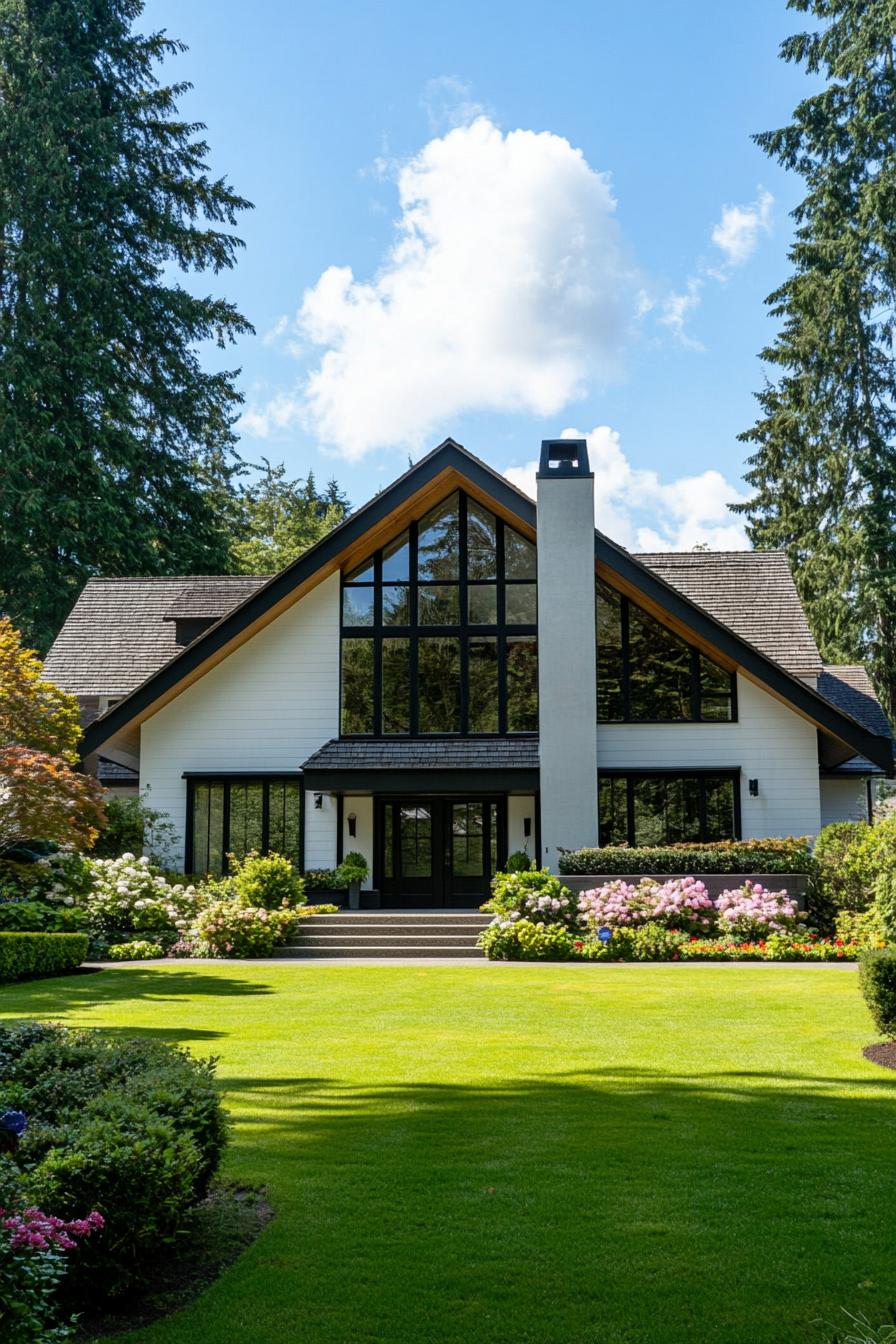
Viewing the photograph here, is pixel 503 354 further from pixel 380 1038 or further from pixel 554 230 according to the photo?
pixel 380 1038

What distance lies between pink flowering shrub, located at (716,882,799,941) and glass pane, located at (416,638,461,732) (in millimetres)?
6822

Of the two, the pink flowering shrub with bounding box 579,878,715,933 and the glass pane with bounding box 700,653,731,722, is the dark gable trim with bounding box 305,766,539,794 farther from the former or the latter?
the glass pane with bounding box 700,653,731,722

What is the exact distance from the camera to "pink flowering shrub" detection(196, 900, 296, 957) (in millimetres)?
16688

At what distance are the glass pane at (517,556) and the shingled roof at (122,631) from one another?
6.18 metres

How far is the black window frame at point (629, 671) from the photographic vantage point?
21703mm

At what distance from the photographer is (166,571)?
35.5 m

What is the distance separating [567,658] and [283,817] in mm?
6395

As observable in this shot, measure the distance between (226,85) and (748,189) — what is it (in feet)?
50.2

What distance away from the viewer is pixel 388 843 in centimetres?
2212

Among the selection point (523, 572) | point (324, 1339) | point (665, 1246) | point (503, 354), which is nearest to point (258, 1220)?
point (324, 1339)

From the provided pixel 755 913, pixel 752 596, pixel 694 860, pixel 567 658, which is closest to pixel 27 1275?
pixel 755 913

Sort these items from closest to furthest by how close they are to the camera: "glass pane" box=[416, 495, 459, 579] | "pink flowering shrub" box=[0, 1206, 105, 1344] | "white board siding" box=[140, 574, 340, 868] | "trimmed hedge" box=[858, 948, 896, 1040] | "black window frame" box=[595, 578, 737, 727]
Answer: "pink flowering shrub" box=[0, 1206, 105, 1344]
"trimmed hedge" box=[858, 948, 896, 1040]
"black window frame" box=[595, 578, 737, 727]
"white board siding" box=[140, 574, 340, 868]
"glass pane" box=[416, 495, 459, 579]

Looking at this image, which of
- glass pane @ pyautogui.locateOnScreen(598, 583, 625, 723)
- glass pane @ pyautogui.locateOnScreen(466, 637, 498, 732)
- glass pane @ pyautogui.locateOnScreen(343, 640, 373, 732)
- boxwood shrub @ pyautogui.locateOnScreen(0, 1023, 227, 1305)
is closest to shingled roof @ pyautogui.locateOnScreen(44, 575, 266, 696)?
glass pane @ pyautogui.locateOnScreen(343, 640, 373, 732)

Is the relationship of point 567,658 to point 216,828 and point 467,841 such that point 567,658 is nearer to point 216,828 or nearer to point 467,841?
point 467,841
